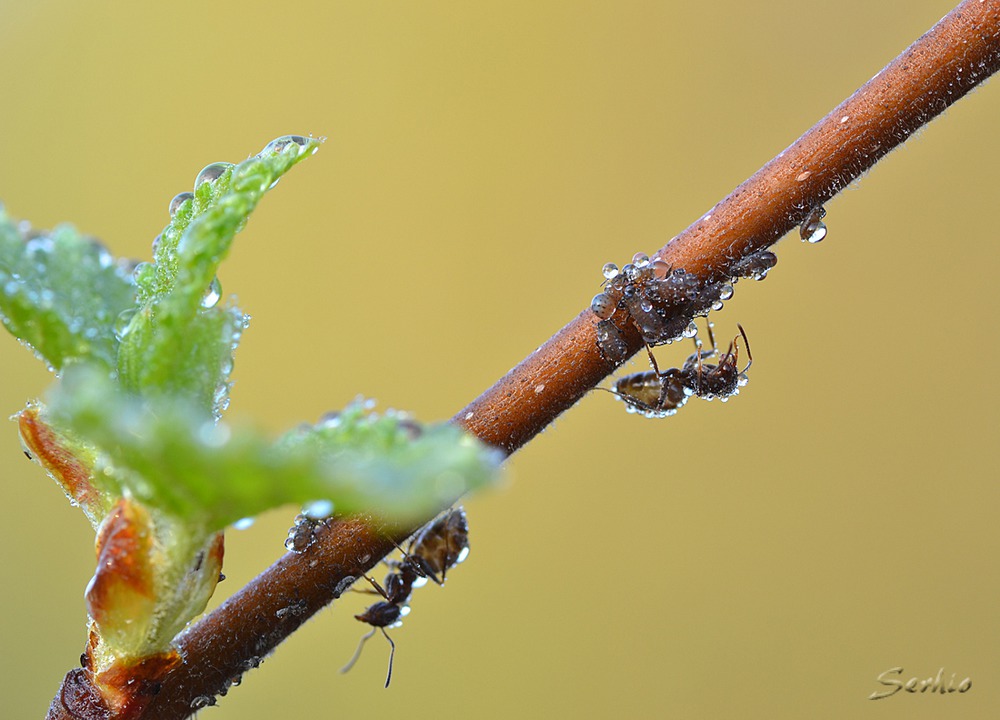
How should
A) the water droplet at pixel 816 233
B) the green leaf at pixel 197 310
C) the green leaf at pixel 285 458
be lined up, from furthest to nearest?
the water droplet at pixel 816 233
the green leaf at pixel 197 310
the green leaf at pixel 285 458

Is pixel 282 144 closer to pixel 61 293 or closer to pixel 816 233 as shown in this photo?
pixel 61 293

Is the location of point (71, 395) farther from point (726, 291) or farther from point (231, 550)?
point (231, 550)

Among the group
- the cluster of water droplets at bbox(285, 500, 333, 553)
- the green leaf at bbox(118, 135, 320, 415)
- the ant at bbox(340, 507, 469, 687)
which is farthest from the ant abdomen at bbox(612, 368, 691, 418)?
the green leaf at bbox(118, 135, 320, 415)

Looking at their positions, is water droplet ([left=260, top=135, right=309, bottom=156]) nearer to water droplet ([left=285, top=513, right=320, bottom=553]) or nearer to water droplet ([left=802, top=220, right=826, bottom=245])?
water droplet ([left=285, top=513, right=320, bottom=553])

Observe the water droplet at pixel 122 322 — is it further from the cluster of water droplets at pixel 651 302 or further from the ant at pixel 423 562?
the ant at pixel 423 562

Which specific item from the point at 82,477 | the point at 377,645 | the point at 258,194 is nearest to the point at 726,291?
→ the point at 258,194

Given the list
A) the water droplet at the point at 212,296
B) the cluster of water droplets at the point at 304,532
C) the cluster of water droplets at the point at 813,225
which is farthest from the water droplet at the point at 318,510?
the cluster of water droplets at the point at 813,225
